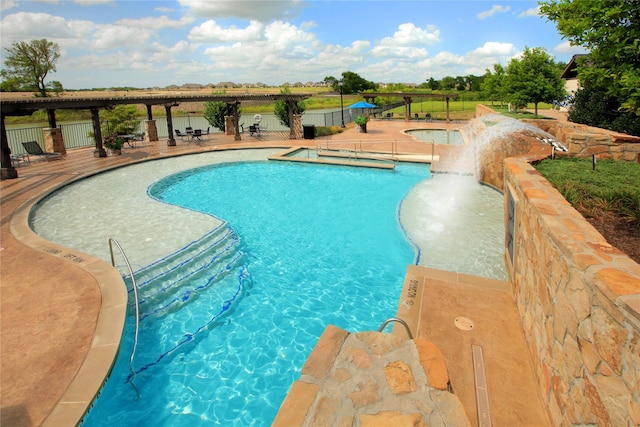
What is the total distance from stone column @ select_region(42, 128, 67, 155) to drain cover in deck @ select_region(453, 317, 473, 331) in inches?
867

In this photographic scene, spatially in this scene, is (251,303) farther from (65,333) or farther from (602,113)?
(602,113)

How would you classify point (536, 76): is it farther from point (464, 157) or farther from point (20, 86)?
point (20, 86)

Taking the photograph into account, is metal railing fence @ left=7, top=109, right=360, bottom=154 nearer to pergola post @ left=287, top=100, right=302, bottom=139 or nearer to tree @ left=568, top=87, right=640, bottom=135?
pergola post @ left=287, top=100, right=302, bottom=139

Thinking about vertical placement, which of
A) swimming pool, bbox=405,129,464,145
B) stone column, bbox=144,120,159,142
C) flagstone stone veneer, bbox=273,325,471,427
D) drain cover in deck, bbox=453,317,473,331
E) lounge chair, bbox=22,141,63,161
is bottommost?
drain cover in deck, bbox=453,317,473,331

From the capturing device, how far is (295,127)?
24.7 m

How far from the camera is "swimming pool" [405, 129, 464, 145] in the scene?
23625mm

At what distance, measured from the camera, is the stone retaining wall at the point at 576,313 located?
2.11 metres

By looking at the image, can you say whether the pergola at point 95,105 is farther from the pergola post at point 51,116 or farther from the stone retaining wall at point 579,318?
the stone retaining wall at point 579,318

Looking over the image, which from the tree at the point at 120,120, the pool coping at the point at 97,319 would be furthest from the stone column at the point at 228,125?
the pool coping at the point at 97,319

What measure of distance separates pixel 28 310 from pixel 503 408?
6550mm

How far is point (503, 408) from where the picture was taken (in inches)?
139

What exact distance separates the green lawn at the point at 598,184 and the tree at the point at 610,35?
1.21m

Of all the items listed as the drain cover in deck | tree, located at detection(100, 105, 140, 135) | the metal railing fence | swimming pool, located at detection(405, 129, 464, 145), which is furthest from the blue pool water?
the metal railing fence

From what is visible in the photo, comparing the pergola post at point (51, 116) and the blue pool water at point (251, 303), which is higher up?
the pergola post at point (51, 116)
